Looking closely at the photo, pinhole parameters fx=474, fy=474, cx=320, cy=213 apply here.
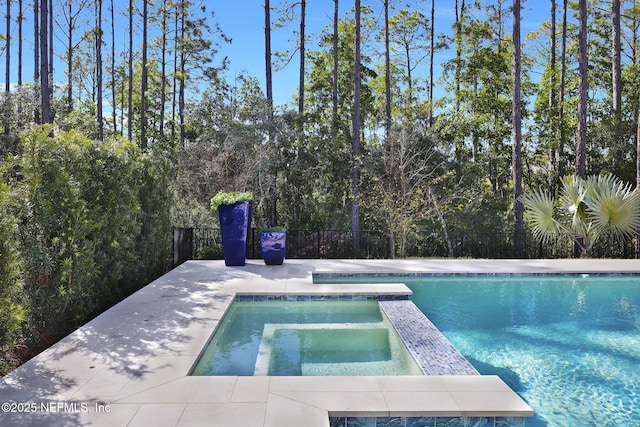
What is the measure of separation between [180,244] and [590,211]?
8221 millimetres

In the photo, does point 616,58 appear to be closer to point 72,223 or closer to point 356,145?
point 356,145

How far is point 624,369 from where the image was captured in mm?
4062

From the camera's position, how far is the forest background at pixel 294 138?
4492mm

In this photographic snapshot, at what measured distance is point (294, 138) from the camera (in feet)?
41.8

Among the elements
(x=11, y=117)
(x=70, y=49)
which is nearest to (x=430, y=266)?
(x=11, y=117)

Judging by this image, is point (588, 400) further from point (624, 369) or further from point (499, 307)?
point (499, 307)

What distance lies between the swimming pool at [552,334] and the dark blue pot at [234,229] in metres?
1.68

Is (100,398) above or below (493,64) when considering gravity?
below

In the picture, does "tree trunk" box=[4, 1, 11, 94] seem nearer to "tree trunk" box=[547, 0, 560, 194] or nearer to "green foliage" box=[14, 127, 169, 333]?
"green foliage" box=[14, 127, 169, 333]

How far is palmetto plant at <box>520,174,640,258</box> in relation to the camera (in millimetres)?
9438

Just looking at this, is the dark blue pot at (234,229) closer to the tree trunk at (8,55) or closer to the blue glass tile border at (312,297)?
the blue glass tile border at (312,297)

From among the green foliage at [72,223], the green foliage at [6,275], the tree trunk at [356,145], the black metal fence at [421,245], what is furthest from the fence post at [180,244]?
the green foliage at [6,275]

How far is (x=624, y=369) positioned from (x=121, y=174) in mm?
5524

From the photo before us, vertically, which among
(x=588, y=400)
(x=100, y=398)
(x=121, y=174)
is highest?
(x=121, y=174)
